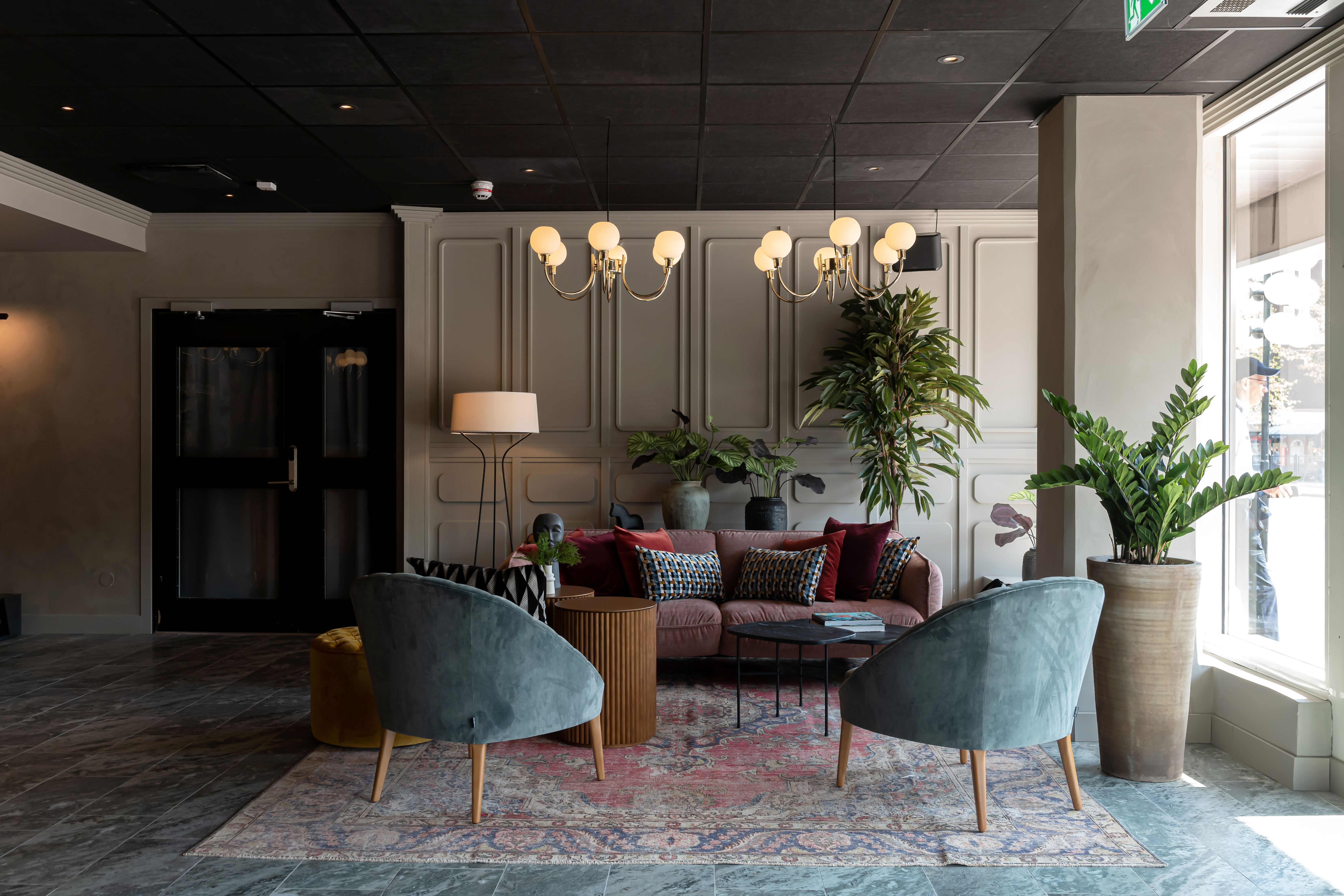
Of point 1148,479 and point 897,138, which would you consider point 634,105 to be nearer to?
point 897,138

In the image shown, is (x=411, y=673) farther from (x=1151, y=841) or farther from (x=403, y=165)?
(x=403, y=165)

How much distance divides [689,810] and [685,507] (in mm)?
2843

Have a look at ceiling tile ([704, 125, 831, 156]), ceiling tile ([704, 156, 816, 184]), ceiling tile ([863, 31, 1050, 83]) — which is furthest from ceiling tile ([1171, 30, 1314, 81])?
ceiling tile ([704, 156, 816, 184])

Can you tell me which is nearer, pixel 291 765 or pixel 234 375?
pixel 291 765

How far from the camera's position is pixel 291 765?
3.43 meters

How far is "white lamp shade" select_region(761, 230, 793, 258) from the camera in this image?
4.14 m

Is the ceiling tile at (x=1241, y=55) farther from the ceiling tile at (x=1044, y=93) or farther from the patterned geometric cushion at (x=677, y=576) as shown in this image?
the patterned geometric cushion at (x=677, y=576)

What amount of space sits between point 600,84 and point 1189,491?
9.42 feet

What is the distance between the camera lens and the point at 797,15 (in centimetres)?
326

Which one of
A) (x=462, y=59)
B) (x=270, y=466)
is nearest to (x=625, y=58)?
(x=462, y=59)

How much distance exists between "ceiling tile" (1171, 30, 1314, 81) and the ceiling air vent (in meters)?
4.91

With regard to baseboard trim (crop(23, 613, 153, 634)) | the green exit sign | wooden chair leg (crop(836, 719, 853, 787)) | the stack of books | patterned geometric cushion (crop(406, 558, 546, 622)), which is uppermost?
the green exit sign

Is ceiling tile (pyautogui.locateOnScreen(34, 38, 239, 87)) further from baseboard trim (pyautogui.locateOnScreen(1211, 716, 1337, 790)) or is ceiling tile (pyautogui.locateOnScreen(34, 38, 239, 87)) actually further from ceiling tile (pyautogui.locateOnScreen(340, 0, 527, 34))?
baseboard trim (pyautogui.locateOnScreen(1211, 716, 1337, 790))

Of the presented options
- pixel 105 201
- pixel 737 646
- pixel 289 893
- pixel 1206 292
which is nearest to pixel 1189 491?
pixel 1206 292
